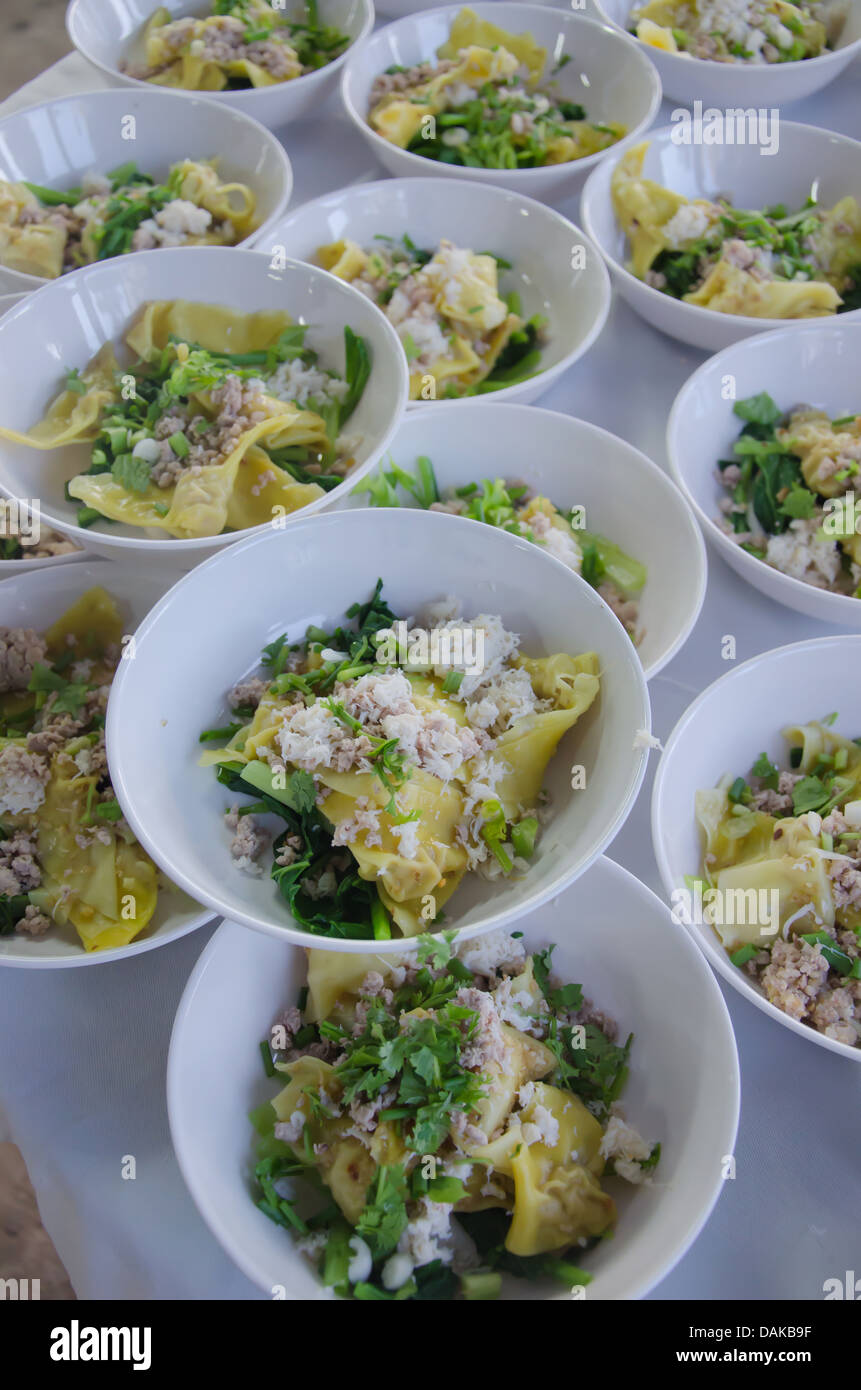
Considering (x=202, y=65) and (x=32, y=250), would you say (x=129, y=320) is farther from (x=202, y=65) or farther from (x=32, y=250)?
(x=202, y=65)

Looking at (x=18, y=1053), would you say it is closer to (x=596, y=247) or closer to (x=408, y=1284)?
(x=408, y=1284)

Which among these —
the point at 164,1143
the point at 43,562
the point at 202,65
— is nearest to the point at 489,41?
the point at 202,65

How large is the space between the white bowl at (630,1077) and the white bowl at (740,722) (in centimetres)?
11

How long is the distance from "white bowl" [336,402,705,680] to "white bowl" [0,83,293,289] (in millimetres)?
947

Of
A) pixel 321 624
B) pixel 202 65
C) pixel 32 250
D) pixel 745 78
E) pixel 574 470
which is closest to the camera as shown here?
pixel 321 624

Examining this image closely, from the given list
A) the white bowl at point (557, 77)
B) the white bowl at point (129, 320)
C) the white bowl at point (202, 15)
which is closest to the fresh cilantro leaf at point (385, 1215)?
the white bowl at point (129, 320)

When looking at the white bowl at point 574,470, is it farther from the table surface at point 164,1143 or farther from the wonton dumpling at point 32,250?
the wonton dumpling at point 32,250

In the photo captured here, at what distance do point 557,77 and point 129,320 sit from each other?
1.72 meters

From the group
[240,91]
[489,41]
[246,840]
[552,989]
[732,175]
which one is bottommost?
[552,989]

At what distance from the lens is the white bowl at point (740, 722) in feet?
5.25

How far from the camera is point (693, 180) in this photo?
2680 millimetres

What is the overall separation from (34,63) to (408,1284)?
519 centimetres

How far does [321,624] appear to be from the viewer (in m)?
1.71
